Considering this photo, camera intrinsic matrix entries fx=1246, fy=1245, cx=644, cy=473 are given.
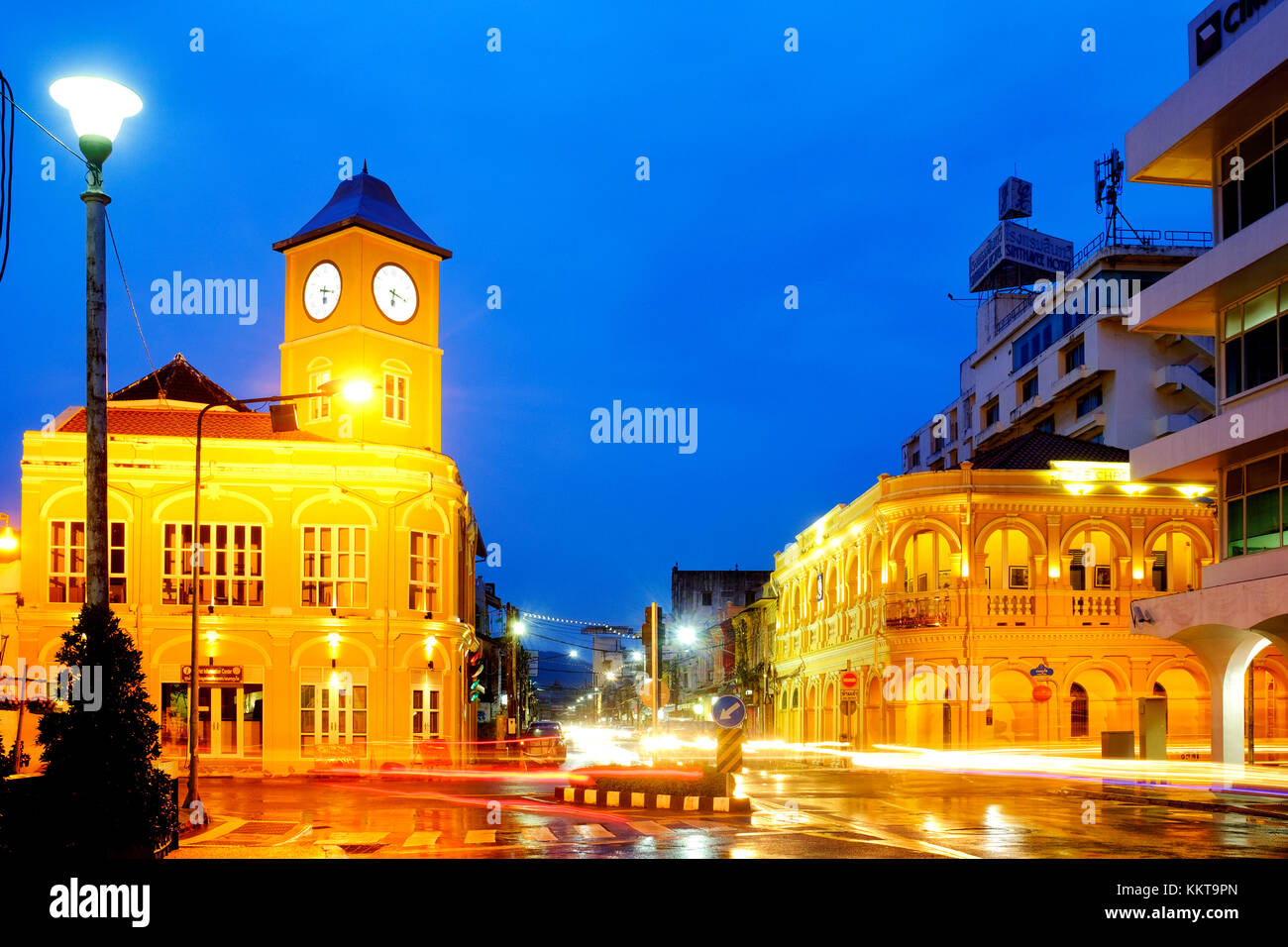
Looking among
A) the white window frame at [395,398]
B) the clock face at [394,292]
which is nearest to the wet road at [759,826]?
the white window frame at [395,398]

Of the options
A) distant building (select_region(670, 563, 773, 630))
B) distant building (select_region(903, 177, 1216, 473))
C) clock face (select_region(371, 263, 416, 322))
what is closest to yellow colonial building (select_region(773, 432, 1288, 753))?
distant building (select_region(903, 177, 1216, 473))

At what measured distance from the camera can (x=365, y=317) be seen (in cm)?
4525

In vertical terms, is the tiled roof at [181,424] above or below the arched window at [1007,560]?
above

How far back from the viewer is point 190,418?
43.7 meters

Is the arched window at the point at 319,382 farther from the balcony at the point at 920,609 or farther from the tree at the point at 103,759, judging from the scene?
the tree at the point at 103,759

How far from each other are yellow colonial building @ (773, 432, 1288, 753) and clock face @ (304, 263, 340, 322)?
21.3m

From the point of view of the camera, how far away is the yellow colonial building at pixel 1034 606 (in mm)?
43625

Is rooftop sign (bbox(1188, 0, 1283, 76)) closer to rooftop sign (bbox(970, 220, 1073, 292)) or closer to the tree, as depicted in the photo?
the tree

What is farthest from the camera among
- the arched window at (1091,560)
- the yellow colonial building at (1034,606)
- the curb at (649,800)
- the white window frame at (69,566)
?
the arched window at (1091,560)

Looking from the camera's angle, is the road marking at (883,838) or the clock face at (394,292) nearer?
the road marking at (883,838)

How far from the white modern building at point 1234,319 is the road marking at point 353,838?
18728 millimetres

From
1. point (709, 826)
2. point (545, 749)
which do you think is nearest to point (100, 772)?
point (709, 826)

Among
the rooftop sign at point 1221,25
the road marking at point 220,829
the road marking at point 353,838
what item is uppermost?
the rooftop sign at point 1221,25

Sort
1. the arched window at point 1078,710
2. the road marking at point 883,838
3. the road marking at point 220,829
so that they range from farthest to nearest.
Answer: the arched window at point 1078,710, the road marking at point 220,829, the road marking at point 883,838
